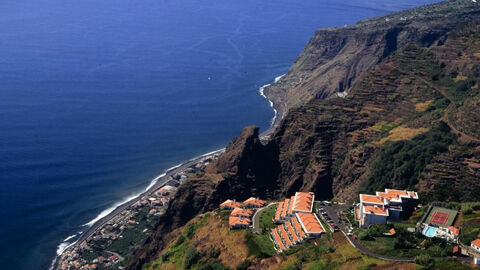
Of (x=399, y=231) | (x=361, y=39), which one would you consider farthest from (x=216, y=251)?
(x=361, y=39)

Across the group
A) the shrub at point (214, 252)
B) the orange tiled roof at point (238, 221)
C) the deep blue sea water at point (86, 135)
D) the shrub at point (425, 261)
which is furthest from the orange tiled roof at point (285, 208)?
the deep blue sea water at point (86, 135)

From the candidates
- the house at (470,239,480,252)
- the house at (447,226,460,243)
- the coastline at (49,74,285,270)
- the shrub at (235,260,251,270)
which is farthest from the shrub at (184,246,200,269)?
the coastline at (49,74,285,270)

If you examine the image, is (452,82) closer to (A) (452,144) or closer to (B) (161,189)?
(A) (452,144)

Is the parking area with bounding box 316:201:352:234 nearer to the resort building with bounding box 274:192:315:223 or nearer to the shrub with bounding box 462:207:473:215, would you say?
the resort building with bounding box 274:192:315:223

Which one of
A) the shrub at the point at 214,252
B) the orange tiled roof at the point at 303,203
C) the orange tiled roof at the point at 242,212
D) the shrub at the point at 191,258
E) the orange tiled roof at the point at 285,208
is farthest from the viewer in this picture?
the orange tiled roof at the point at 242,212

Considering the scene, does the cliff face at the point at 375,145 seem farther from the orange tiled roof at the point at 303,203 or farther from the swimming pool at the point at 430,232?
the swimming pool at the point at 430,232
